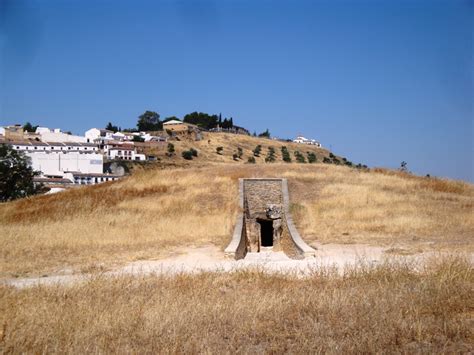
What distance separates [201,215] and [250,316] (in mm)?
14790

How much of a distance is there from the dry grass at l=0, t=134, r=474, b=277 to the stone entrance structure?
634mm

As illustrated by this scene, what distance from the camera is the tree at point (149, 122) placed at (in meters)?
141

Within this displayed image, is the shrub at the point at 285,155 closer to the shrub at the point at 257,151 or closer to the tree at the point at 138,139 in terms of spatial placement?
the shrub at the point at 257,151

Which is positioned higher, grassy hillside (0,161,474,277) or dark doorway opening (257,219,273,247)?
grassy hillside (0,161,474,277)

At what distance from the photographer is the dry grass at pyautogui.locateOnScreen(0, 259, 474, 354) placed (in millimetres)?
4938

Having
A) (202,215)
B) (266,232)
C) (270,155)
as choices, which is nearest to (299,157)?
(270,155)

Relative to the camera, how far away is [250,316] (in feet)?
19.2

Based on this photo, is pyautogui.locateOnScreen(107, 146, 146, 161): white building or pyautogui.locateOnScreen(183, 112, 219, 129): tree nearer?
pyautogui.locateOnScreen(107, 146, 146, 161): white building

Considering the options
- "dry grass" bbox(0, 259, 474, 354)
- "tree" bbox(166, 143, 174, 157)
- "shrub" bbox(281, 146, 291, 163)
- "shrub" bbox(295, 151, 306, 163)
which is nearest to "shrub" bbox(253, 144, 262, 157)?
"shrub" bbox(281, 146, 291, 163)

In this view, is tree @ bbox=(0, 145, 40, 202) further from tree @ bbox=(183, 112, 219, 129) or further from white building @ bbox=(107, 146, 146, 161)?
tree @ bbox=(183, 112, 219, 129)

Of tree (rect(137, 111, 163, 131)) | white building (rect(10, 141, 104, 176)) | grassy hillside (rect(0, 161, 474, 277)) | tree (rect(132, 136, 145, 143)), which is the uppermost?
tree (rect(137, 111, 163, 131))

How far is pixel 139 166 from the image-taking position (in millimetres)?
84438

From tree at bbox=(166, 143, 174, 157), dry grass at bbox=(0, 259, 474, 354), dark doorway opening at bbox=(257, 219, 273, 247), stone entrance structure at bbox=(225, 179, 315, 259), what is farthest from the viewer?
tree at bbox=(166, 143, 174, 157)

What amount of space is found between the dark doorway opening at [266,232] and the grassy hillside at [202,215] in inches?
73.6
